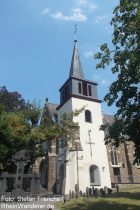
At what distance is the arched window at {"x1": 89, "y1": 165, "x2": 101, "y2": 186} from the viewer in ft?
108

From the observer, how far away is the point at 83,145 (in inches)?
1346

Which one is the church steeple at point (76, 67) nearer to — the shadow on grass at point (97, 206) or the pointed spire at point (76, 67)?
the pointed spire at point (76, 67)

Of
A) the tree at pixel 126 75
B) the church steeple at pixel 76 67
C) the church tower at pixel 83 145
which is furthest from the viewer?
the church steeple at pixel 76 67

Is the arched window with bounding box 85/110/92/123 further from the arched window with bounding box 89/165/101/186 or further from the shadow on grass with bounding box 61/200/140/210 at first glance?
the shadow on grass with bounding box 61/200/140/210

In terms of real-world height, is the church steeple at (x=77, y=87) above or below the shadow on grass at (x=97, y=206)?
above

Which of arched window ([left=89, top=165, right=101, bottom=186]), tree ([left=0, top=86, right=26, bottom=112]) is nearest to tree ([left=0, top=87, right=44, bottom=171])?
tree ([left=0, top=86, right=26, bottom=112])

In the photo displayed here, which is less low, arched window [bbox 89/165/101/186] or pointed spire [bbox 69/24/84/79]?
pointed spire [bbox 69/24/84/79]

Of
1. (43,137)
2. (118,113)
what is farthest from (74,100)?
(118,113)

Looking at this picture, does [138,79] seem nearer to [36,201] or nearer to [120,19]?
[120,19]

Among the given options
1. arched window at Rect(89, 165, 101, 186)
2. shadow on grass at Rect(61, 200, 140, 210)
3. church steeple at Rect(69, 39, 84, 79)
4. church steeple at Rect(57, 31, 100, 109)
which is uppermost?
church steeple at Rect(69, 39, 84, 79)

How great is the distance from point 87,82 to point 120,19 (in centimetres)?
2280

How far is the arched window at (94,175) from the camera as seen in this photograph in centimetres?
3298

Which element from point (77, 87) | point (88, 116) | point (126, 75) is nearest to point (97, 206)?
point (126, 75)

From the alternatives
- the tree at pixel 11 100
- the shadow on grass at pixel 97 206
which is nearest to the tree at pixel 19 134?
the tree at pixel 11 100
